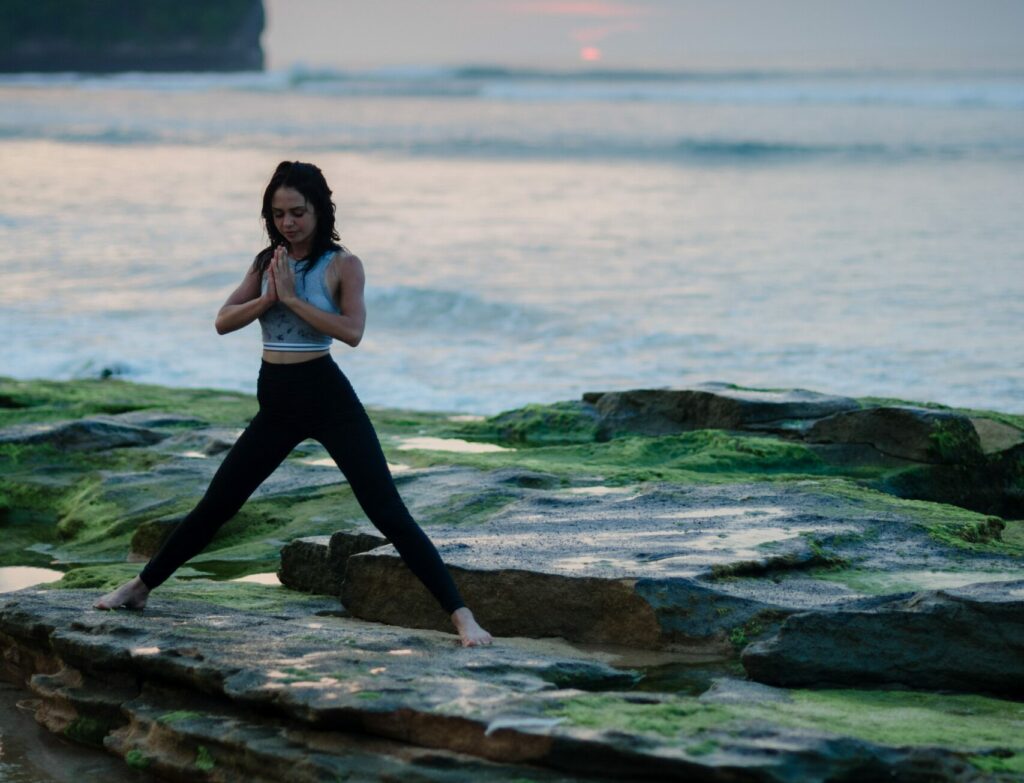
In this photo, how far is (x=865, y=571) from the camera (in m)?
5.03

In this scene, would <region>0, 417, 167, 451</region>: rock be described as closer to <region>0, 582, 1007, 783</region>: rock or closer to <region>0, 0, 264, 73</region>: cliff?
<region>0, 582, 1007, 783</region>: rock

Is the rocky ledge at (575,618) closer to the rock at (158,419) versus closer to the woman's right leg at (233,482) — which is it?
the woman's right leg at (233,482)

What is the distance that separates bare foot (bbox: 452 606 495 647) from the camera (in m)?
4.40

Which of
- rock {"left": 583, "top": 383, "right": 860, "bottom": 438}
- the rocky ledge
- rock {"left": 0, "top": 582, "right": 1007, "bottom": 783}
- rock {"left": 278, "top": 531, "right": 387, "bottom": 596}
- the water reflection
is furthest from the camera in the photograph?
rock {"left": 583, "top": 383, "right": 860, "bottom": 438}

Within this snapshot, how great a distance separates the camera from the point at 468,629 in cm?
444

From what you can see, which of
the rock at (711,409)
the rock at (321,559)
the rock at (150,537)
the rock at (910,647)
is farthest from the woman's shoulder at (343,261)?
the rock at (711,409)

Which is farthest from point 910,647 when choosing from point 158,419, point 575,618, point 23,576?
point 158,419

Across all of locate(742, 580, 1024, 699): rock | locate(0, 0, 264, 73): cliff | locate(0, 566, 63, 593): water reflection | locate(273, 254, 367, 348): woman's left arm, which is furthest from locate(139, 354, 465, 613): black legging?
locate(0, 0, 264, 73): cliff

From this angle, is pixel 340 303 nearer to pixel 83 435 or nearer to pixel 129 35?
pixel 83 435

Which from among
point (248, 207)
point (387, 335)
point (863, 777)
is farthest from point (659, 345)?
point (248, 207)

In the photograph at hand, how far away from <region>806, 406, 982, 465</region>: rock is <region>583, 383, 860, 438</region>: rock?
1.37 feet

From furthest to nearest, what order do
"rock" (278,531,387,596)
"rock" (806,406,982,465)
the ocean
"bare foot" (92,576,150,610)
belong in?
the ocean → "rock" (806,406,982,465) → "rock" (278,531,387,596) → "bare foot" (92,576,150,610)

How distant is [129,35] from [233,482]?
114 meters

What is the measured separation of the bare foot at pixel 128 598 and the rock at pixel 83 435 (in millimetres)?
3697
